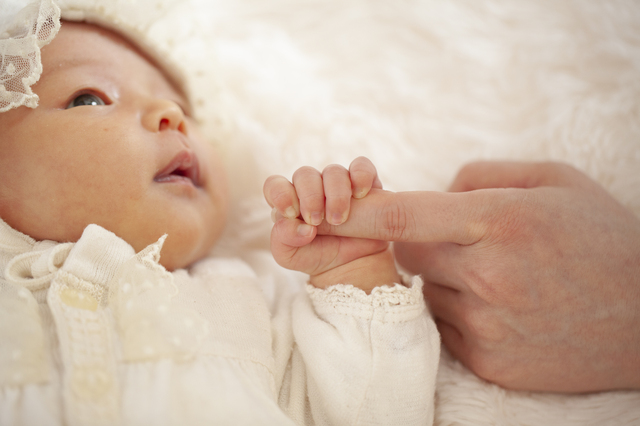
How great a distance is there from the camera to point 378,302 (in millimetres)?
805

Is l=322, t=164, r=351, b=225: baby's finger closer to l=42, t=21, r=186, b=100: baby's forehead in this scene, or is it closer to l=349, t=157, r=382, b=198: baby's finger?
l=349, t=157, r=382, b=198: baby's finger

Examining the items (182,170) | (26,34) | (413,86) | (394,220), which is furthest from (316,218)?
(413,86)

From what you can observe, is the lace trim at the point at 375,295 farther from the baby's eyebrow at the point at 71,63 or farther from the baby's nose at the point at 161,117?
the baby's eyebrow at the point at 71,63

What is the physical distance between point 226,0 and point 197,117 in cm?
46

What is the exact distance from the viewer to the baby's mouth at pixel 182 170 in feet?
2.97

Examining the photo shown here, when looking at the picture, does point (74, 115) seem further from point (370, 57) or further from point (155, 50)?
point (370, 57)

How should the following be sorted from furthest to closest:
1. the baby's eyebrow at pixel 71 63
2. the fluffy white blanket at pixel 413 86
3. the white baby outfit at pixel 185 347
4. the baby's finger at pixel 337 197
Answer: the fluffy white blanket at pixel 413 86 < the baby's eyebrow at pixel 71 63 < the baby's finger at pixel 337 197 < the white baby outfit at pixel 185 347

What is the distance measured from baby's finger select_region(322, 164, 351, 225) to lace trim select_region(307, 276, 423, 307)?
0.14m

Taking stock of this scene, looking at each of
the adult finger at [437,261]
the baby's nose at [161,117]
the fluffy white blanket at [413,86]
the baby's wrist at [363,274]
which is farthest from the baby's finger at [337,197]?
the fluffy white blanket at [413,86]

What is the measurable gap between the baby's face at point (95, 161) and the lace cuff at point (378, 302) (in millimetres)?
302

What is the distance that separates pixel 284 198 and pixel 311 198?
0.05 metres

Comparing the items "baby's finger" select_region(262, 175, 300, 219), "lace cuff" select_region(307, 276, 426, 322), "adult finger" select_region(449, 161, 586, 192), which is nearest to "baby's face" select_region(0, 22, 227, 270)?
"baby's finger" select_region(262, 175, 300, 219)

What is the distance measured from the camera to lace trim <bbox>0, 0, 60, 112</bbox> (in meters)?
0.78

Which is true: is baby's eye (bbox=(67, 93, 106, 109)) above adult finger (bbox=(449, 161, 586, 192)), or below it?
above
